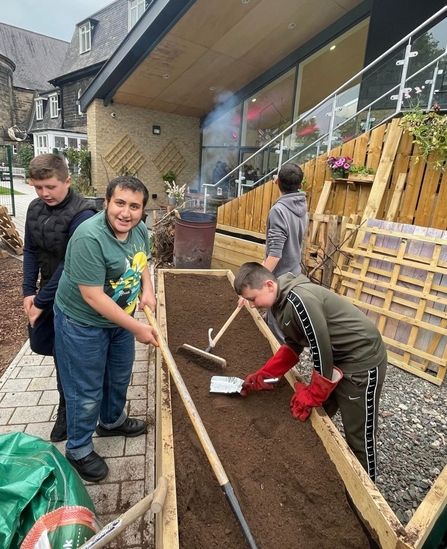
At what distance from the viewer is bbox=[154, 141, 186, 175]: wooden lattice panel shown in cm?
1387

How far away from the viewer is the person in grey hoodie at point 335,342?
1.85 metres

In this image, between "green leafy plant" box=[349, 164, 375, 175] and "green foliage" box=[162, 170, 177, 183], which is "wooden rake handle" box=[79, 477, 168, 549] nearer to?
"green leafy plant" box=[349, 164, 375, 175]

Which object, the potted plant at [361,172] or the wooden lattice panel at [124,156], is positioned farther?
the wooden lattice panel at [124,156]

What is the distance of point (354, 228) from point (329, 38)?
718cm

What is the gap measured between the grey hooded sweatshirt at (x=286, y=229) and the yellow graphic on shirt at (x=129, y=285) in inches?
53.0

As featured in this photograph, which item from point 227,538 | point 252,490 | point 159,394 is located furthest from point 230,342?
point 227,538

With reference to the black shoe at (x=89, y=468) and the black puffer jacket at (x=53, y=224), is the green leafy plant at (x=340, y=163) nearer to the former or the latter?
the black puffer jacket at (x=53, y=224)

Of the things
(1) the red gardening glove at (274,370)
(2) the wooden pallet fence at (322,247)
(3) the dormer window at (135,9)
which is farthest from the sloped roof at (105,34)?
(1) the red gardening glove at (274,370)

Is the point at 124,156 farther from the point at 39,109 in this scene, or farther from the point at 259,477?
the point at 39,109

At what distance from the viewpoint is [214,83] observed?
11.1 metres

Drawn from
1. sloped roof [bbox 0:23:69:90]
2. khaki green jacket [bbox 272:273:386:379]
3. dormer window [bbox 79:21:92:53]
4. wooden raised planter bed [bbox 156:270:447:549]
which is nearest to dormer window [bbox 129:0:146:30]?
dormer window [bbox 79:21:92:53]

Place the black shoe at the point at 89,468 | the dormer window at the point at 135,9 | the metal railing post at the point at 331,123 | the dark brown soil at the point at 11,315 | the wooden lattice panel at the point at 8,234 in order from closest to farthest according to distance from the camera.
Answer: the black shoe at the point at 89,468, the dark brown soil at the point at 11,315, the metal railing post at the point at 331,123, the wooden lattice panel at the point at 8,234, the dormer window at the point at 135,9

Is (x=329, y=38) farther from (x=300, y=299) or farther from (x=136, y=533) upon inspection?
(x=136, y=533)

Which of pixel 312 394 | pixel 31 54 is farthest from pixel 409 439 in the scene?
pixel 31 54
